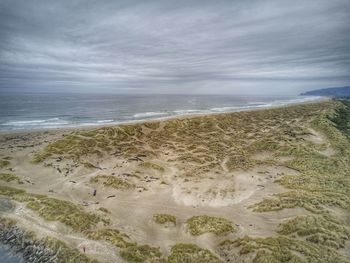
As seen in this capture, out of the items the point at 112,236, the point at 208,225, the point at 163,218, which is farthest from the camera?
the point at 163,218

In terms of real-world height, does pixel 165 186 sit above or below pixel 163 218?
below

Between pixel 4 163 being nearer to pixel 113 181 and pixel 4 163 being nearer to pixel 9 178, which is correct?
pixel 9 178

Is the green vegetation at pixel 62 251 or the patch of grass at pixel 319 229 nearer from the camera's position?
the green vegetation at pixel 62 251

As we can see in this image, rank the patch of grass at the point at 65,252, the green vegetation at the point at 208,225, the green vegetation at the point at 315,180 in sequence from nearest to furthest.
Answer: the patch of grass at the point at 65,252 < the green vegetation at the point at 208,225 < the green vegetation at the point at 315,180

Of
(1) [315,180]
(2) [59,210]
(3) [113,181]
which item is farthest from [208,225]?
(1) [315,180]

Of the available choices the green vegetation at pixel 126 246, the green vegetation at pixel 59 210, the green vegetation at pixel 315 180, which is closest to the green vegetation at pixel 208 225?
the green vegetation at pixel 126 246

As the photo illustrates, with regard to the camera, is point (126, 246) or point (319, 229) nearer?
point (126, 246)

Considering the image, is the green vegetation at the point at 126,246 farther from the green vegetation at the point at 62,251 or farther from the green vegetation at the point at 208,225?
the green vegetation at the point at 208,225
